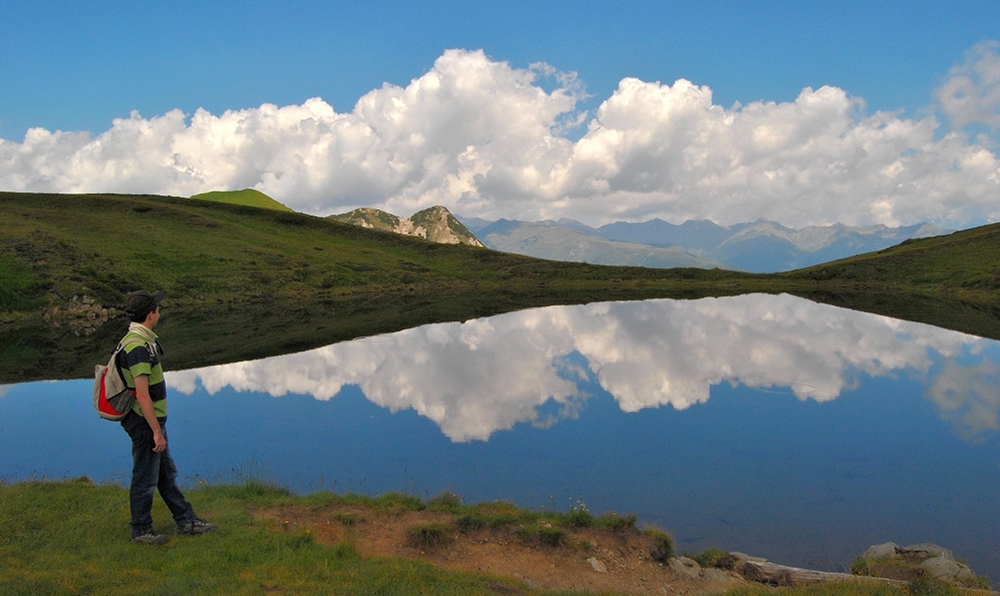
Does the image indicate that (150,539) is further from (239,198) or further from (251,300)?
(239,198)

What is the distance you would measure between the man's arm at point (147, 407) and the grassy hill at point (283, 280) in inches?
1166

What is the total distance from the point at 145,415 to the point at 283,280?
86537mm

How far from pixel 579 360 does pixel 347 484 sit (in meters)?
22.8

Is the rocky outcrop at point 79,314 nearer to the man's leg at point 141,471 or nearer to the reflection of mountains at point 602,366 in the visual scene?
the reflection of mountains at point 602,366

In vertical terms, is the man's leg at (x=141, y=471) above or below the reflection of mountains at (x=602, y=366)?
above

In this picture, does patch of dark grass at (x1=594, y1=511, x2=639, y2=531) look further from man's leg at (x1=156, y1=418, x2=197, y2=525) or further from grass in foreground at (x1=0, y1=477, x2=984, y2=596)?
man's leg at (x1=156, y1=418, x2=197, y2=525)

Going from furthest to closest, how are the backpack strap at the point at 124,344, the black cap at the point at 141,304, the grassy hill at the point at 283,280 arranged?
the grassy hill at the point at 283,280, the black cap at the point at 141,304, the backpack strap at the point at 124,344

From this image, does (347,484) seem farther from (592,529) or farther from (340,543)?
(592,529)

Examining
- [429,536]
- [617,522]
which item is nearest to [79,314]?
[429,536]

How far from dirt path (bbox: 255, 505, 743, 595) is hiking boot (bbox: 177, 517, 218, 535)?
163 centimetres

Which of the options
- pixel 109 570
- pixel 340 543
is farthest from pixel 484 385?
pixel 109 570

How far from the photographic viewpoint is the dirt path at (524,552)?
37.7ft

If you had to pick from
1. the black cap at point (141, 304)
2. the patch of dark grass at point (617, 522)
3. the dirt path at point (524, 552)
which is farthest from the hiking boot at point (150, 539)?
the patch of dark grass at point (617, 522)

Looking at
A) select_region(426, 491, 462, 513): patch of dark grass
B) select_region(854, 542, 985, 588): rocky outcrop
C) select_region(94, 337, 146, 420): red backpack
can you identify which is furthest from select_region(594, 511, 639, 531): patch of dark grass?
select_region(94, 337, 146, 420): red backpack
